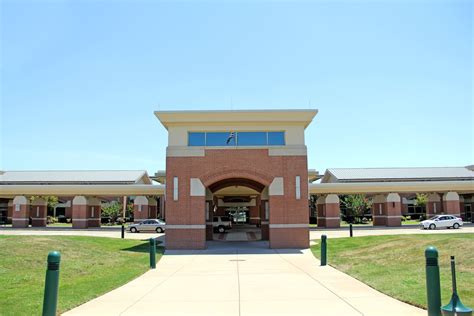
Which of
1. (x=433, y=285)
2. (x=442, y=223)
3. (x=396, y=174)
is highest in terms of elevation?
(x=396, y=174)

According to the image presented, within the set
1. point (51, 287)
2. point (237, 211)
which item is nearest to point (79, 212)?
point (237, 211)

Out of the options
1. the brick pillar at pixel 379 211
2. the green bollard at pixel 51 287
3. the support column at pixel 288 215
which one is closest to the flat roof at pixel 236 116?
the support column at pixel 288 215

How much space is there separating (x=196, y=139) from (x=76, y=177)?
41.5 m

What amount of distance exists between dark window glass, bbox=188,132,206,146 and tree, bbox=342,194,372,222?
134ft

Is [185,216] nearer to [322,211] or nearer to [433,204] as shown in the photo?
[322,211]

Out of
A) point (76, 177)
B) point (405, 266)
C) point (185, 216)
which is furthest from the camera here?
point (76, 177)

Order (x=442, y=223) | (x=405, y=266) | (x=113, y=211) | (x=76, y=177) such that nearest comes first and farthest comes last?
1. (x=405, y=266)
2. (x=442, y=223)
3. (x=76, y=177)
4. (x=113, y=211)

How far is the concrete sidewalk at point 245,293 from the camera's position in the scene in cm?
896

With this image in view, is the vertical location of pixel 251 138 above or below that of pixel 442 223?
above

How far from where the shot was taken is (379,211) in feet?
163

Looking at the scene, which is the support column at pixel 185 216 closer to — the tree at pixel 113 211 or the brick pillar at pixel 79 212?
the brick pillar at pixel 79 212

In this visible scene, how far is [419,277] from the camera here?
12.1m

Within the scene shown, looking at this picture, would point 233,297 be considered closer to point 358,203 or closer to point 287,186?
point 287,186

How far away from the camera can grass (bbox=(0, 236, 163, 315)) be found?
32.2ft
